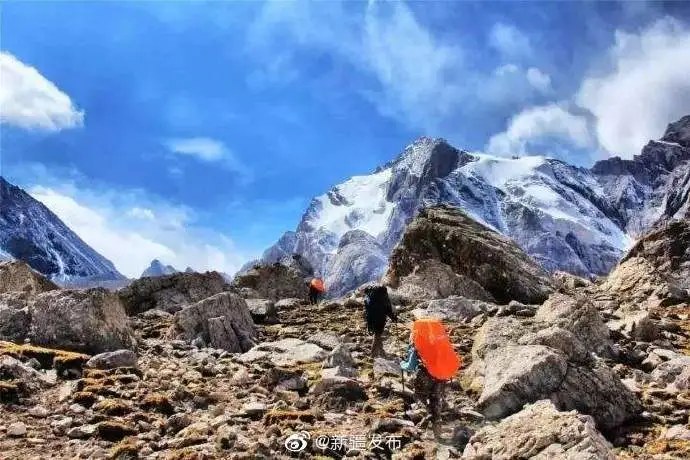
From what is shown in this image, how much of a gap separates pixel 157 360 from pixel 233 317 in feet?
21.0

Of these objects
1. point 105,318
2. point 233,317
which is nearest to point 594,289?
point 233,317

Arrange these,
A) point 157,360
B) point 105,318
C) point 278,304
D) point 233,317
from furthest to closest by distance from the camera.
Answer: point 278,304
point 233,317
point 105,318
point 157,360

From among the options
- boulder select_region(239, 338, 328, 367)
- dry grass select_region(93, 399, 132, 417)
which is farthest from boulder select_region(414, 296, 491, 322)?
dry grass select_region(93, 399, 132, 417)

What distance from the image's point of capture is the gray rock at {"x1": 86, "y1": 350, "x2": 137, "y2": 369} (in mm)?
20578

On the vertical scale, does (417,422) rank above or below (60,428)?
above

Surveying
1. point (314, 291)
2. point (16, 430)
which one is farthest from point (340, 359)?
point (314, 291)

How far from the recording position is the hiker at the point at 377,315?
25.0 m

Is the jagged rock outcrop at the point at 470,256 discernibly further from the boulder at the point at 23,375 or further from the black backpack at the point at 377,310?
the boulder at the point at 23,375

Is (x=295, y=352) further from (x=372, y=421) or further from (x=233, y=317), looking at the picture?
(x=372, y=421)

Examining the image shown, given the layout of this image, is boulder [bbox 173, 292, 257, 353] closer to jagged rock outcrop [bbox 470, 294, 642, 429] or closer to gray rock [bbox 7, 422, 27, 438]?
jagged rock outcrop [bbox 470, 294, 642, 429]

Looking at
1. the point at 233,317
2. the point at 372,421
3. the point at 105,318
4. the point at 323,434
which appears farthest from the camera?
the point at 233,317

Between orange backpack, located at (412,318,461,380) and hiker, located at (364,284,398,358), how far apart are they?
24.2 ft

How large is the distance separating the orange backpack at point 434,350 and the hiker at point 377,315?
291 inches

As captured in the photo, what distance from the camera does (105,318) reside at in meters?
24.3
